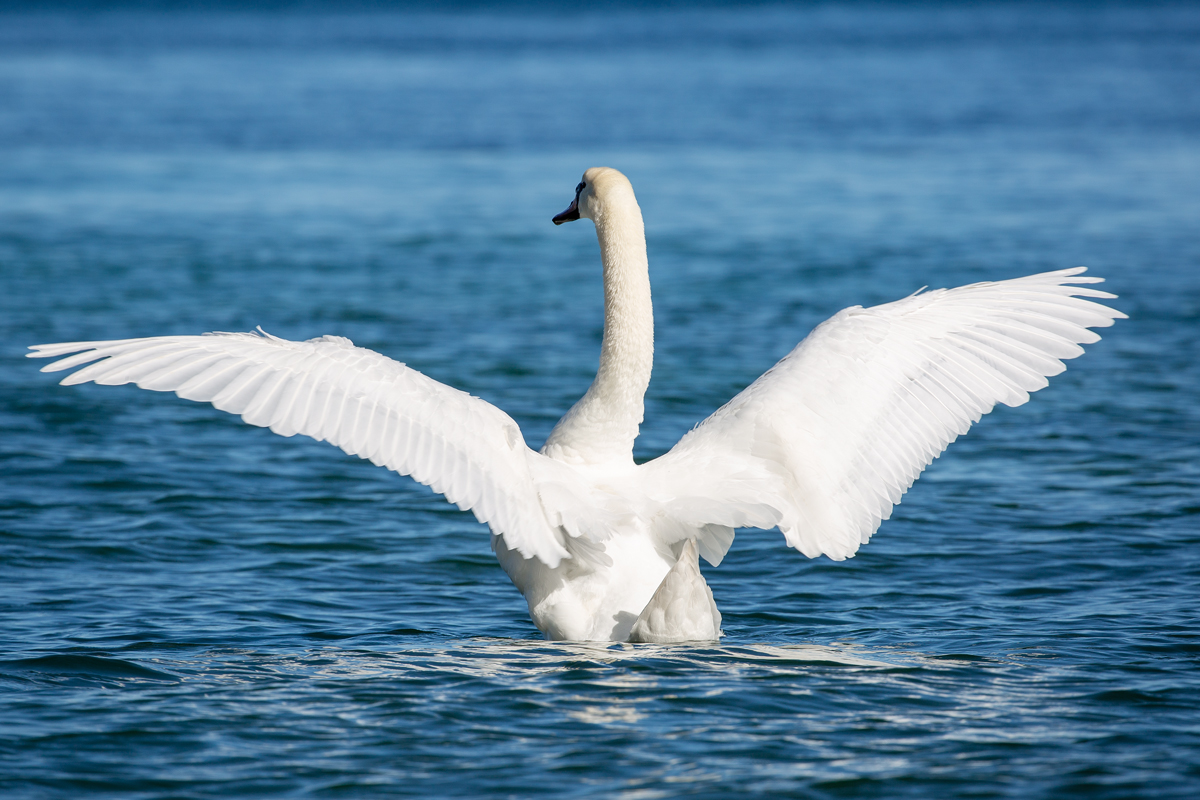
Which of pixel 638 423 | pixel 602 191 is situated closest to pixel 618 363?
pixel 638 423

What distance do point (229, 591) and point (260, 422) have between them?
2113 millimetres

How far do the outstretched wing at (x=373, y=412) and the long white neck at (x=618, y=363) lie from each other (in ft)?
2.14

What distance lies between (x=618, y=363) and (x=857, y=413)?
3.90ft

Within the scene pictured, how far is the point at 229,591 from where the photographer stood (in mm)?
8008

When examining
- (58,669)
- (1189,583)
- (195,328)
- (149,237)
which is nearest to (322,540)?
(58,669)

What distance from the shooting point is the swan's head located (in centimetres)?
760

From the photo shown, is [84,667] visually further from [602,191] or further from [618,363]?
[602,191]

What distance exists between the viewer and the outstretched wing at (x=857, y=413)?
273 inches

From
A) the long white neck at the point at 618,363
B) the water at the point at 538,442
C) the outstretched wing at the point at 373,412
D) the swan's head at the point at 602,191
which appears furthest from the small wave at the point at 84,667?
the swan's head at the point at 602,191

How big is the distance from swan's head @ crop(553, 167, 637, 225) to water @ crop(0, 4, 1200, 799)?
2.20 m

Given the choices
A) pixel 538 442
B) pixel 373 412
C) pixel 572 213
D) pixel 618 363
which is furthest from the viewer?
pixel 538 442

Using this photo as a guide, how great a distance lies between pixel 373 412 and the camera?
21.1ft

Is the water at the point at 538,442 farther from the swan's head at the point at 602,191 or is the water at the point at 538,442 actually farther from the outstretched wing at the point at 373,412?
the swan's head at the point at 602,191

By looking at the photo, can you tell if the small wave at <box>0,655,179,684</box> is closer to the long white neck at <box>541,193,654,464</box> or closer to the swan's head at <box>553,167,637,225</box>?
the long white neck at <box>541,193,654,464</box>
